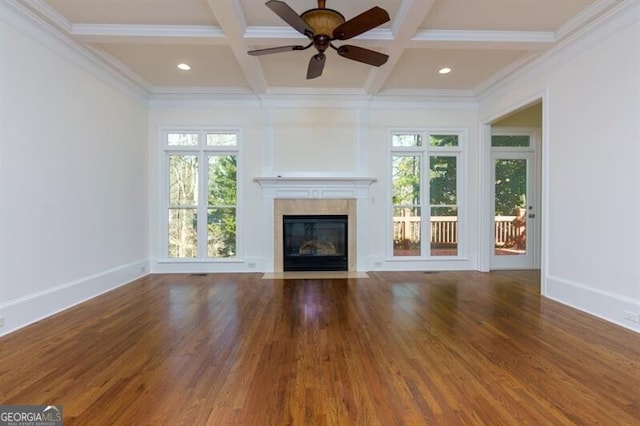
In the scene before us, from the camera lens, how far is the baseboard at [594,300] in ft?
9.66

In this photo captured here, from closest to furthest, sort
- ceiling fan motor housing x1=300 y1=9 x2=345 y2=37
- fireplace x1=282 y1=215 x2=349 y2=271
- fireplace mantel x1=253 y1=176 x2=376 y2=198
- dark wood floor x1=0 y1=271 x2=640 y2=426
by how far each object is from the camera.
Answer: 1. dark wood floor x1=0 y1=271 x2=640 y2=426
2. ceiling fan motor housing x1=300 y1=9 x2=345 y2=37
3. fireplace mantel x1=253 y1=176 x2=376 y2=198
4. fireplace x1=282 y1=215 x2=349 y2=271

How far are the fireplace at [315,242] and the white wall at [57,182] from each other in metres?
2.46

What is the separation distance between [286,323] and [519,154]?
5.19 metres

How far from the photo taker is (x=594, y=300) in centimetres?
330

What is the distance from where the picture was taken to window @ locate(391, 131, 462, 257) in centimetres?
569

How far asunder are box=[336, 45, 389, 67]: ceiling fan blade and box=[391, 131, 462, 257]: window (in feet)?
8.37

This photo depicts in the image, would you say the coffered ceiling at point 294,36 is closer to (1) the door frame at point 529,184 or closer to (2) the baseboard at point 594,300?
(1) the door frame at point 529,184

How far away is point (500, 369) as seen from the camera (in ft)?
7.18

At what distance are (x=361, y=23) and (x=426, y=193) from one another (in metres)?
3.61

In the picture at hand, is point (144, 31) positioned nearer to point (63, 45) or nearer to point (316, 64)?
point (63, 45)

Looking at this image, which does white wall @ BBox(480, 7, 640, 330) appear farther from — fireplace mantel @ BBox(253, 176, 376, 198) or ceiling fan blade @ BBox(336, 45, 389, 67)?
fireplace mantel @ BBox(253, 176, 376, 198)

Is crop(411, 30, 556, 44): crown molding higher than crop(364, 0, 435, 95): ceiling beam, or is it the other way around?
crop(411, 30, 556, 44): crown molding

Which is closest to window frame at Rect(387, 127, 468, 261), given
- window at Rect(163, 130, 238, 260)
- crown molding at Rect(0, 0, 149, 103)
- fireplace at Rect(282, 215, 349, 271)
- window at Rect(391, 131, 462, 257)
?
window at Rect(391, 131, 462, 257)

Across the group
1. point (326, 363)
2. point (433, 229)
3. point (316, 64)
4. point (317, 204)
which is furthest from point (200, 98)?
point (326, 363)
